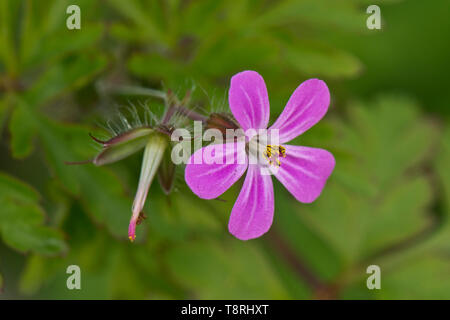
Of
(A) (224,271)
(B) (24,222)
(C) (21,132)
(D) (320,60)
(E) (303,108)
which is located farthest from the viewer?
(A) (224,271)

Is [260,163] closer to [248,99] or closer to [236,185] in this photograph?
[248,99]

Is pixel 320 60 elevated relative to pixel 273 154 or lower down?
elevated

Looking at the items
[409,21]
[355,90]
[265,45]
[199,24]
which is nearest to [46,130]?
[199,24]

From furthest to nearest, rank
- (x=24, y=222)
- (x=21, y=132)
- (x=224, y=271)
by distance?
(x=224, y=271), (x=21, y=132), (x=24, y=222)

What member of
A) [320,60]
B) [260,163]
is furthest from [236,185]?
[260,163]

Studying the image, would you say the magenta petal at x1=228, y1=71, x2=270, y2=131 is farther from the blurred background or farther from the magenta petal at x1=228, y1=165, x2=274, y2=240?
the blurred background

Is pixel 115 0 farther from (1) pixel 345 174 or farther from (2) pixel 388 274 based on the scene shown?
(2) pixel 388 274
